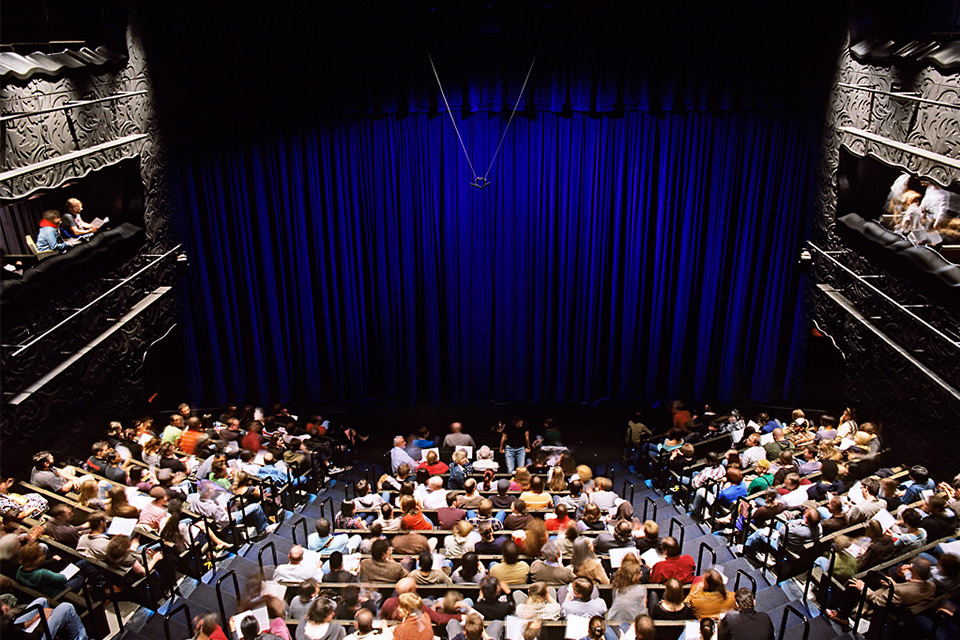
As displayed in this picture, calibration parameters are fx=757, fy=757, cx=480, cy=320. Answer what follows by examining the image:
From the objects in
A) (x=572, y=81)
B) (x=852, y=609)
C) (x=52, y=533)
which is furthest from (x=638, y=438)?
(x=52, y=533)

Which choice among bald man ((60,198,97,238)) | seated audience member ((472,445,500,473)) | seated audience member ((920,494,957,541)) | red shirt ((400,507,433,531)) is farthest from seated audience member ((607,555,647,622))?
bald man ((60,198,97,238))

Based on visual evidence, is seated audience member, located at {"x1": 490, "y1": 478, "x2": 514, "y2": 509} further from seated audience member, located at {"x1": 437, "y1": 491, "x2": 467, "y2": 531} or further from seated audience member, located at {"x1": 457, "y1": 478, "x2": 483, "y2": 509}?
seated audience member, located at {"x1": 437, "y1": 491, "x2": 467, "y2": 531}

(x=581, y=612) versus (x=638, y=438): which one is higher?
(x=581, y=612)

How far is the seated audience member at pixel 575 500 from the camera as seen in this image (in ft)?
31.3

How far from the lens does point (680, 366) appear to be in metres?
13.6

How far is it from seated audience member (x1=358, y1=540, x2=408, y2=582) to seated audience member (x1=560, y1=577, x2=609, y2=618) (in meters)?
1.79

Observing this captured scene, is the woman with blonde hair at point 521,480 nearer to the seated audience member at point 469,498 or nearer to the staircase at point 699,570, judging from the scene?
the seated audience member at point 469,498

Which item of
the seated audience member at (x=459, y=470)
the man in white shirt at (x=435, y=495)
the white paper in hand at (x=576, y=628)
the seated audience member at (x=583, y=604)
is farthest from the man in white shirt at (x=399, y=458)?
the white paper in hand at (x=576, y=628)

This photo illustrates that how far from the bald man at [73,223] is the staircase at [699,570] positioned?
4976 mm

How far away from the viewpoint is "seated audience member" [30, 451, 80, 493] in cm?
958

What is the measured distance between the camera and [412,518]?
909cm

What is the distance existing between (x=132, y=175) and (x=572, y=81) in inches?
279

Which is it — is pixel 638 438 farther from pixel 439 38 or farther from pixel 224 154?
pixel 224 154

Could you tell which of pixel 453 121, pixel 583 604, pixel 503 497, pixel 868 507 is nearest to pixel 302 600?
pixel 583 604
